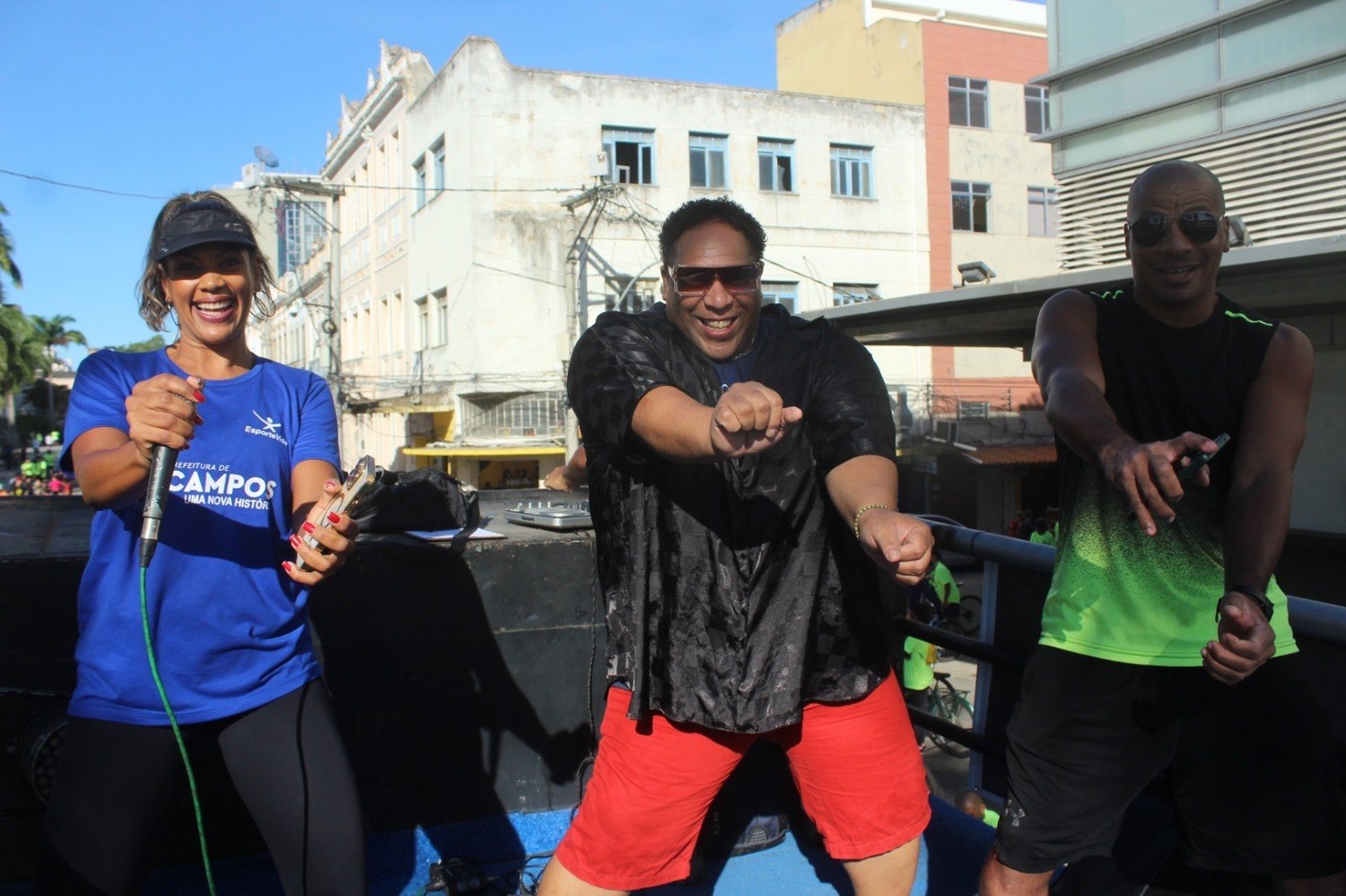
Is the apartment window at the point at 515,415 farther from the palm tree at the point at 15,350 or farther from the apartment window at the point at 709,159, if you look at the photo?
the palm tree at the point at 15,350

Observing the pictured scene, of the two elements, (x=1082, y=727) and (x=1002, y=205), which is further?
(x=1002, y=205)

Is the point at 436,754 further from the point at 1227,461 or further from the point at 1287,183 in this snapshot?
the point at 1287,183

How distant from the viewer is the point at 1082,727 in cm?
227

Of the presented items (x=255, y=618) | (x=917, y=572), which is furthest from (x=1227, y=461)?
(x=255, y=618)

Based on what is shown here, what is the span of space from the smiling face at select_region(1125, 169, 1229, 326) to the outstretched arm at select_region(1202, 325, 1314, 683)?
0.18 metres

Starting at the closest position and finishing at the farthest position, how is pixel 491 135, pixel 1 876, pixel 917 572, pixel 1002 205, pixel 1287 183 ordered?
pixel 917 572
pixel 1 876
pixel 1287 183
pixel 491 135
pixel 1002 205

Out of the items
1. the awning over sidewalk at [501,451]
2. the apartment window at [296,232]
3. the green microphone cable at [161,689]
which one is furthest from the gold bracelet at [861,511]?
the apartment window at [296,232]

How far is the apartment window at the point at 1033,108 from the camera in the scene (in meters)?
32.6

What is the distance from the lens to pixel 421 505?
10.6ft

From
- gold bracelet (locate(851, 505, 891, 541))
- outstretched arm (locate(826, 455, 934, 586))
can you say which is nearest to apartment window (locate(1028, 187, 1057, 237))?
outstretched arm (locate(826, 455, 934, 586))

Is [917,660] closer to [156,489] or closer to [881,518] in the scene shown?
[881,518]

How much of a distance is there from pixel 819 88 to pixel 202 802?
3631 centimetres

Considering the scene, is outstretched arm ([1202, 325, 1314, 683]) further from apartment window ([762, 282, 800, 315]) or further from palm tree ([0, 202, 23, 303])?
palm tree ([0, 202, 23, 303])

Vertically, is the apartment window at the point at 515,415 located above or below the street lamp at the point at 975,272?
below
